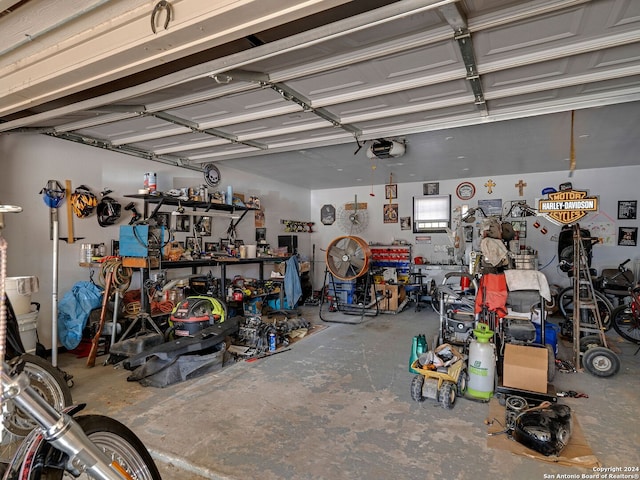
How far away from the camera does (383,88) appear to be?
2.83 m

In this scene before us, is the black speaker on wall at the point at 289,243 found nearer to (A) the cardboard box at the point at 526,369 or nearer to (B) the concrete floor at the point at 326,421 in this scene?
(B) the concrete floor at the point at 326,421

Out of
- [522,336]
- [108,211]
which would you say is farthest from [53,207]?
[522,336]

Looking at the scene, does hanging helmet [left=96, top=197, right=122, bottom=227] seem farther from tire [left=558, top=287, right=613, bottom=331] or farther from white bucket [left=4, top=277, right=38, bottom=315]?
tire [left=558, top=287, right=613, bottom=331]

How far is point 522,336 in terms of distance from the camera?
3502mm

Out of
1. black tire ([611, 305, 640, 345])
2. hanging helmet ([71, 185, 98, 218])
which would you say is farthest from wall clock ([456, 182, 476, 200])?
hanging helmet ([71, 185, 98, 218])

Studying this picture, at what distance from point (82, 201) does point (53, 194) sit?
0.31 m

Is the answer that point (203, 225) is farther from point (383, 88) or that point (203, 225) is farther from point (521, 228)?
point (521, 228)

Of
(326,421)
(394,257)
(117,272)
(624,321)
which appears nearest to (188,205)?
(117,272)

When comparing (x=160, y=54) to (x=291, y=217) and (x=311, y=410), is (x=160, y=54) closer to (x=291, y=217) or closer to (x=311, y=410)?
(x=311, y=410)

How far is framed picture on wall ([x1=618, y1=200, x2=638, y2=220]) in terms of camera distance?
20.2ft

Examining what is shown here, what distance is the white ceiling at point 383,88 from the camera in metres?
1.95

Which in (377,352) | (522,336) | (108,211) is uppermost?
(108,211)

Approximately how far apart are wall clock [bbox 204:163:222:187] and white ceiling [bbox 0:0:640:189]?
360 millimetres

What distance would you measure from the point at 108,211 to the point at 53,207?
58 cm
